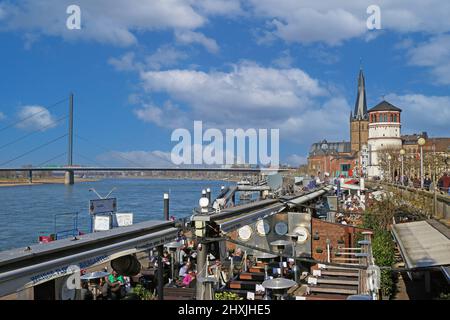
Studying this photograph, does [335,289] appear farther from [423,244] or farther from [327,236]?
[327,236]

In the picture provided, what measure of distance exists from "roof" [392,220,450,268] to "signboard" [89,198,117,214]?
1169 centimetres

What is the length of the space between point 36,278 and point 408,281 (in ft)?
40.0

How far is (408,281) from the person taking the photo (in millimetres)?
13797

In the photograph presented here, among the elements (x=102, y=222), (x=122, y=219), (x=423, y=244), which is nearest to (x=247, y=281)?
(x=423, y=244)

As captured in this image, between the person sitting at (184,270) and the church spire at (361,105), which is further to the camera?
the church spire at (361,105)

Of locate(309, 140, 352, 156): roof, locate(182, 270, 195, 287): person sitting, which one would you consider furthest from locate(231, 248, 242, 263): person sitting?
locate(309, 140, 352, 156): roof

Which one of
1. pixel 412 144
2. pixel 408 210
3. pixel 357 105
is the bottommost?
pixel 408 210

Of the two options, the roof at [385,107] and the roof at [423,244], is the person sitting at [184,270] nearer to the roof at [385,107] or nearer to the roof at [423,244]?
the roof at [423,244]

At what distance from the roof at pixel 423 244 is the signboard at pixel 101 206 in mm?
11691

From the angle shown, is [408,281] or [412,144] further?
[412,144]

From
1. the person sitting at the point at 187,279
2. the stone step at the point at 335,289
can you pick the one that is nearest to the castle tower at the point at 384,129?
the stone step at the point at 335,289

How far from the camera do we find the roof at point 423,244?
848cm
